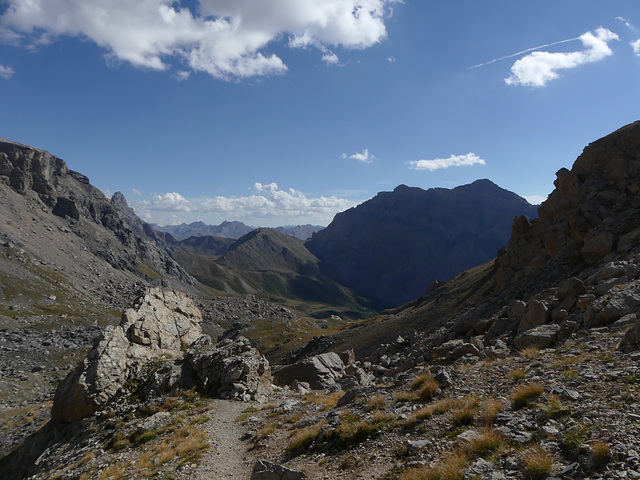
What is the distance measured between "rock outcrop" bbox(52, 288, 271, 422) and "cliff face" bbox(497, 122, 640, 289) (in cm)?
3762

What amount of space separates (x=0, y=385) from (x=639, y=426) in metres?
84.2

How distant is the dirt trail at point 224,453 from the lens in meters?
14.7

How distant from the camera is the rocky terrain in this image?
996cm

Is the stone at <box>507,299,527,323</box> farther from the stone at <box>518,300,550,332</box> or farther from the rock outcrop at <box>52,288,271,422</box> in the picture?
the rock outcrop at <box>52,288,271,422</box>

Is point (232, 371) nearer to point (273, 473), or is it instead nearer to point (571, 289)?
point (273, 473)

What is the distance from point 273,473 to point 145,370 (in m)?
24.5

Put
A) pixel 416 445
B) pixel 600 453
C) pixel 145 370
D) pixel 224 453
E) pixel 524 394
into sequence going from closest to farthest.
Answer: pixel 600 453
pixel 416 445
pixel 524 394
pixel 224 453
pixel 145 370

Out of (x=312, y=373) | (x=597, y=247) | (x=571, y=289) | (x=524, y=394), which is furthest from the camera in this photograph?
(x=312, y=373)

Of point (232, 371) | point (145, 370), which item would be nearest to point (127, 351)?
point (145, 370)

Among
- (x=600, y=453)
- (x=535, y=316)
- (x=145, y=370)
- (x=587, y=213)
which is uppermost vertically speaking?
(x=587, y=213)

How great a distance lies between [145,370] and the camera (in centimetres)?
3172

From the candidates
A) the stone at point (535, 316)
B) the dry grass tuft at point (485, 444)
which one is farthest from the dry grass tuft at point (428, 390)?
the stone at point (535, 316)

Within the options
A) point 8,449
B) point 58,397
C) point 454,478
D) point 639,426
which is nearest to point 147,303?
point 58,397

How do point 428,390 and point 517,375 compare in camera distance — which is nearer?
point 517,375
